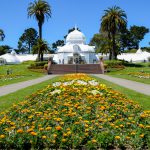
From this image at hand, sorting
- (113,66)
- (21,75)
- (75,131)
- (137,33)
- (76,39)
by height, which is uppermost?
(137,33)

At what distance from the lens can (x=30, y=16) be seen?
65.1m

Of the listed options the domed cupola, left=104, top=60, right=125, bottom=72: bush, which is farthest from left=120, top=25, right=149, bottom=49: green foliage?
left=104, top=60, right=125, bottom=72: bush

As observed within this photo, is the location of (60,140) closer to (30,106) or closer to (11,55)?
(30,106)

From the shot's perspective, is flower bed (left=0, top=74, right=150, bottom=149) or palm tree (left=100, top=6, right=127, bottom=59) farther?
palm tree (left=100, top=6, right=127, bottom=59)

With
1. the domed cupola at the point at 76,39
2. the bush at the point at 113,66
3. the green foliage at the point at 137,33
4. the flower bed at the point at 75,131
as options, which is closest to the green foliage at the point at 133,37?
the green foliage at the point at 137,33

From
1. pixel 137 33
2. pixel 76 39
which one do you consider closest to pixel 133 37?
pixel 137 33

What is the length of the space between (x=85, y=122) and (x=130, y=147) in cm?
131

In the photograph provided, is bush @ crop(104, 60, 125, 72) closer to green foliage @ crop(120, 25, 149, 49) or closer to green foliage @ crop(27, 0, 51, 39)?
green foliage @ crop(27, 0, 51, 39)

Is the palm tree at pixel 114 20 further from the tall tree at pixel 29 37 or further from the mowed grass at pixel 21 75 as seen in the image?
the tall tree at pixel 29 37

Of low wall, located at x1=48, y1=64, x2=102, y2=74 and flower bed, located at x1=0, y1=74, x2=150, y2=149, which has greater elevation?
flower bed, located at x1=0, y1=74, x2=150, y2=149

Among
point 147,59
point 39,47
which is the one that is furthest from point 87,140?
point 147,59

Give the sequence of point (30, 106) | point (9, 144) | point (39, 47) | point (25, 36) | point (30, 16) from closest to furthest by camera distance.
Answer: point (9, 144), point (30, 106), point (39, 47), point (30, 16), point (25, 36)

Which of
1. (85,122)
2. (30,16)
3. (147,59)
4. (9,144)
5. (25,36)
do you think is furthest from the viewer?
(25,36)

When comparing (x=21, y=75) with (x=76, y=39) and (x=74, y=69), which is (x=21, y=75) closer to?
(x=74, y=69)
